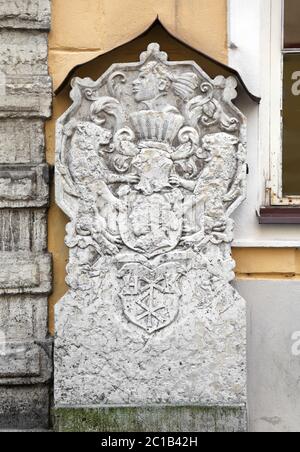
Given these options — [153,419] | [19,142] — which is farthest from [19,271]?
[153,419]

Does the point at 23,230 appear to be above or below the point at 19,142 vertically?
below

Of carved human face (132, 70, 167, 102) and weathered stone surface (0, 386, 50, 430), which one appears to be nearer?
carved human face (132, 70, 167, 102)

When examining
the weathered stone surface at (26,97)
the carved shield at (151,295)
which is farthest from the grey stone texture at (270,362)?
the weathered stone surface at (26,97)

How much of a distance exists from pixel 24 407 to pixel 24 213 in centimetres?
105

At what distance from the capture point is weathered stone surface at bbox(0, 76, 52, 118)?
16.5ft

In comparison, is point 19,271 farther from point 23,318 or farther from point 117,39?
point 117,39

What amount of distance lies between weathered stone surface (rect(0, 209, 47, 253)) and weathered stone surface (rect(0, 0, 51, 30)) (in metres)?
1.00

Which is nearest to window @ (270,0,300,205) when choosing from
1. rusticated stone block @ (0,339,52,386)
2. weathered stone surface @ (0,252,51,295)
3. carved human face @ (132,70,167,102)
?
carved human face @ (132,70,167,102)

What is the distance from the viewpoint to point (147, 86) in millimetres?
4902

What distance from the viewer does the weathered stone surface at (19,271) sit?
5020 millimetres

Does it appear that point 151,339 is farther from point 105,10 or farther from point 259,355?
point 105,10

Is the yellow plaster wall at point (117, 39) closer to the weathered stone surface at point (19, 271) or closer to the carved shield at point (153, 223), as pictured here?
the weathered stone surface at point (19, 271)

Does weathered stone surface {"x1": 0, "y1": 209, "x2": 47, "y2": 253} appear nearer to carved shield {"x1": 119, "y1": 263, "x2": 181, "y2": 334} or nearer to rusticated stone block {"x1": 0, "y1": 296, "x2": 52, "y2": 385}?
rusticated stone block {"x1": 0, "y1": 296, "x2": 52, "y2": 385}

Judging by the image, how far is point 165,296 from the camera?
4852 mm
